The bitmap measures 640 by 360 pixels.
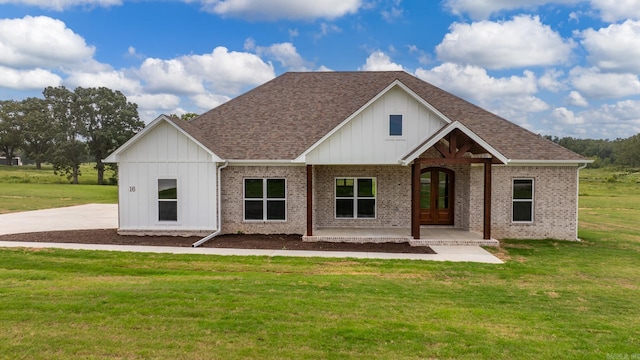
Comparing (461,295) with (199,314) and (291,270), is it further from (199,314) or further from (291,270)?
(199,314)

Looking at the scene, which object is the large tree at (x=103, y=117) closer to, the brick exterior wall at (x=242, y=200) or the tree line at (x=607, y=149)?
the brick exterior wall at (x=242, y=200)

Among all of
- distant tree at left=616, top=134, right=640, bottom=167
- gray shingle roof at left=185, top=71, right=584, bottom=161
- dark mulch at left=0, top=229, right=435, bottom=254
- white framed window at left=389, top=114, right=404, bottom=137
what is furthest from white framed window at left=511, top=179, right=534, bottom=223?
distant tree at left=616, top=134, right=640, bottom=167

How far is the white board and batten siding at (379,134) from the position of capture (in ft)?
48.4

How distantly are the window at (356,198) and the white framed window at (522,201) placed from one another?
543 cm

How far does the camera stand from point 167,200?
598 inches

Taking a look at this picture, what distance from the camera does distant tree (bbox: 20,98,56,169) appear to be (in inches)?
2467

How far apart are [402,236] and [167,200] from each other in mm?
8861

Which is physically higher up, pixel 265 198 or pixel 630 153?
pixel 630 153

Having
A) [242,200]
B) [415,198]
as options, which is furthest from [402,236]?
[242,200]

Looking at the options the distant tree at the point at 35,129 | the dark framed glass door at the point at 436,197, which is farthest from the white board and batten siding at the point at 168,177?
the distant tree at the point at 35,129

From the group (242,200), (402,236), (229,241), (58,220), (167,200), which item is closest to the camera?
(229,241)

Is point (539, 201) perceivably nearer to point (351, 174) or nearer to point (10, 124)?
point (351, 174)

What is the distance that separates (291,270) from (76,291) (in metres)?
4.69

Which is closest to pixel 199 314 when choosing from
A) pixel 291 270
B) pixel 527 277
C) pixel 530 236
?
pixel 291 270
